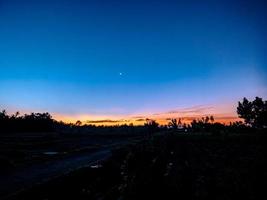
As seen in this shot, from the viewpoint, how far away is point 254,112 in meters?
159

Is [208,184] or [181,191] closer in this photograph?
[181,191]

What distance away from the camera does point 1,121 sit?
375 feet

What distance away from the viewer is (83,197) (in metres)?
15.5

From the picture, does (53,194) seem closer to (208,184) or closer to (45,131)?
(208,184)

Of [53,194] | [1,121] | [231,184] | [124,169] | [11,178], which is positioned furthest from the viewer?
[1,121]

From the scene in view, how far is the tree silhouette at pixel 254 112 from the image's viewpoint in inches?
6068

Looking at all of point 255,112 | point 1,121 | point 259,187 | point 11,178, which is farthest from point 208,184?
point 255,112

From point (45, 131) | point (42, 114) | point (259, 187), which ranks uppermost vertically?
point (42, 114)

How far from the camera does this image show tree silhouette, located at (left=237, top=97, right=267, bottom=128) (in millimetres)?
154125

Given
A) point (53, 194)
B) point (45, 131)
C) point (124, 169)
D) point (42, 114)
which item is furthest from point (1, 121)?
point (53, 194)

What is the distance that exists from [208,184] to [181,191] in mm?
3066

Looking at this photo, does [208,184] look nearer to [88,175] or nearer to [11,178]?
[88,175]

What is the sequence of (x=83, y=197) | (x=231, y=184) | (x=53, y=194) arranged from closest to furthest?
1. (x=83, y=197)
2. (x=53, y=194)
3. (x=231, y=184)

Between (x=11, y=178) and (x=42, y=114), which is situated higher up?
(x=42, y=114)
